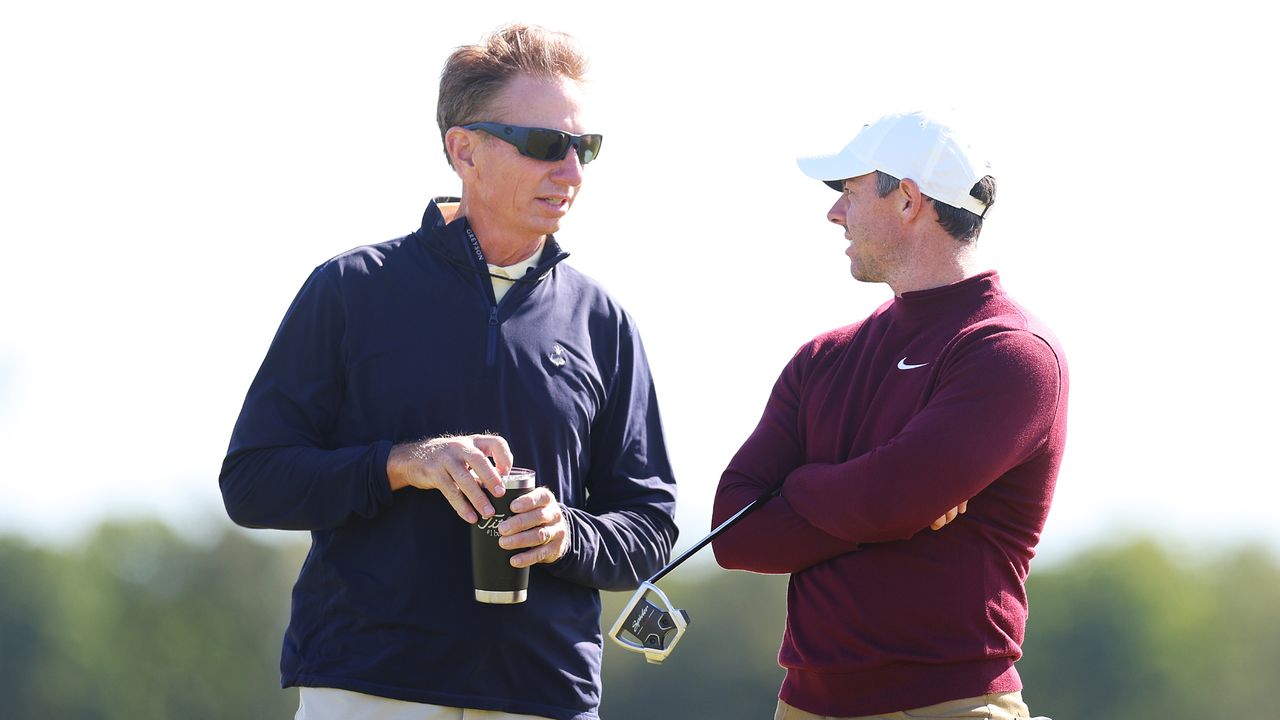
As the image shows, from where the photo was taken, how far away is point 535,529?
391 cm

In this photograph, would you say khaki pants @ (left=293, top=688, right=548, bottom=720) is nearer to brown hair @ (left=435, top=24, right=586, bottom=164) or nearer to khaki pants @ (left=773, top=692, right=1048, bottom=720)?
khaki pants @ (left=773, top=692, right=1048, bottom=720)

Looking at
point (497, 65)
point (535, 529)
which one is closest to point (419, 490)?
point (535, 529)

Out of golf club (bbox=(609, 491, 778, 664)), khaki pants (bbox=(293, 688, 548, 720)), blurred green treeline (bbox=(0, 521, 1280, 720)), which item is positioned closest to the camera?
khaki pants (bbox=(293, 688, 548, 720))

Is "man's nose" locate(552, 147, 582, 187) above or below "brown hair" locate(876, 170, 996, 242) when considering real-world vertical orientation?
above

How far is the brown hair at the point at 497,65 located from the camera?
4441mm

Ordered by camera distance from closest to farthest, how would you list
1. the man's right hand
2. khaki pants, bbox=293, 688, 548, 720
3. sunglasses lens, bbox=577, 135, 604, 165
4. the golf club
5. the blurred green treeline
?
the man's right hand → khaki pants, bbox=293, 688, 548, 720 → the golf club → sunglasses lens, bbox=577, 135, 604, 165 → the blurred green treeline

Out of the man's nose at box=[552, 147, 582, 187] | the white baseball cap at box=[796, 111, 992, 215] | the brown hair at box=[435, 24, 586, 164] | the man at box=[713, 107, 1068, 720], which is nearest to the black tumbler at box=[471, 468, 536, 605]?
the man at box=[713, 107, 1068, 720]

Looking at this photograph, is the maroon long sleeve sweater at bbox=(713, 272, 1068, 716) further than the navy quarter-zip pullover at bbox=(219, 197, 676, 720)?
No

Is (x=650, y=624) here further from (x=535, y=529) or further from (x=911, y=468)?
(x=911, y=468)

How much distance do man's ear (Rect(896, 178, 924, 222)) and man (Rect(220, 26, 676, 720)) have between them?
886 mm

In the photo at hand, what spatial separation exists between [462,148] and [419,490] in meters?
1.04

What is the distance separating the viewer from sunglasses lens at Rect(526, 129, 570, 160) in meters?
4.35

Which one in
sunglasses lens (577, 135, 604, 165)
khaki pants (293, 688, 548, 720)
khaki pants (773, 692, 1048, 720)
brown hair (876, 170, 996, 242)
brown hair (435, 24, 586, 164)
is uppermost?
brown hair (435, 24, 586, 164)

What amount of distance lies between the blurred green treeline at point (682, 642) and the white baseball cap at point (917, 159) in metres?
24.2
